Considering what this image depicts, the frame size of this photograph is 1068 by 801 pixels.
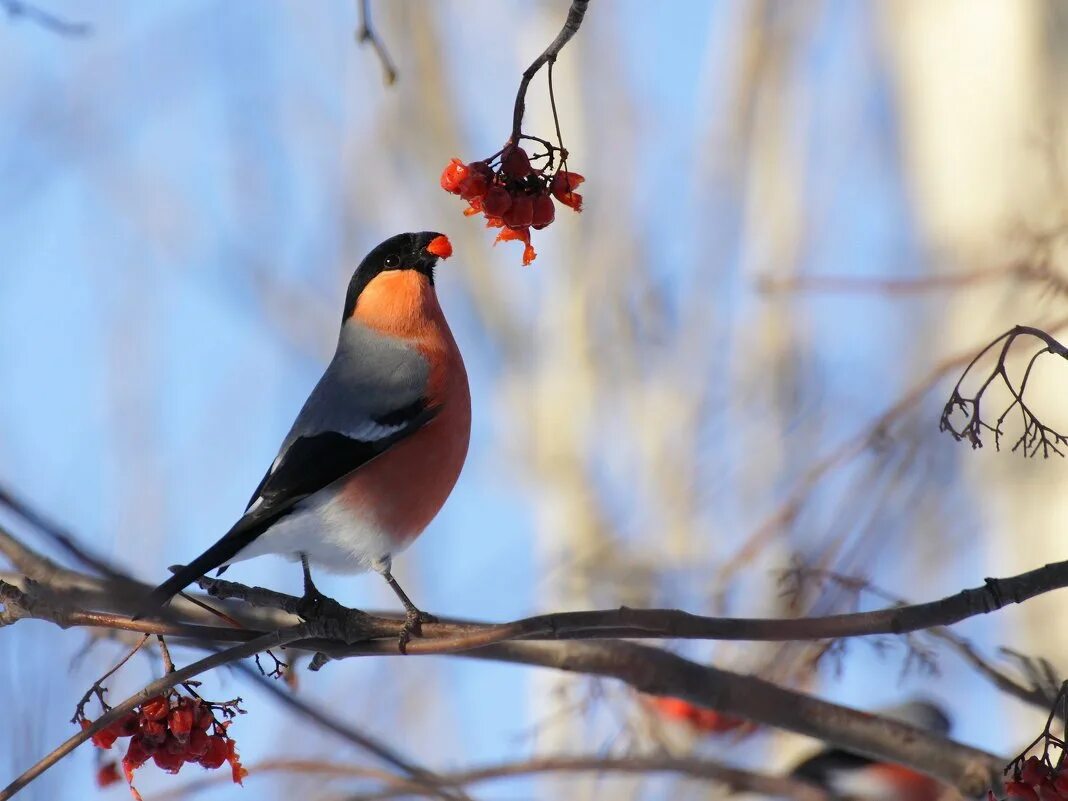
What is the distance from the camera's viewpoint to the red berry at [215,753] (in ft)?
5.79

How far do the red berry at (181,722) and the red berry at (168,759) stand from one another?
1.3 inches

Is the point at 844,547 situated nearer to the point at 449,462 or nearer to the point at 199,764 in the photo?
the point at 449,462

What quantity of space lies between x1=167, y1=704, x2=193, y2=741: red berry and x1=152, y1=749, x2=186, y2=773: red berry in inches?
1.3

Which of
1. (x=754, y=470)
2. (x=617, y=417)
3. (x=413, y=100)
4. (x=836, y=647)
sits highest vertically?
(x=413, y=100)

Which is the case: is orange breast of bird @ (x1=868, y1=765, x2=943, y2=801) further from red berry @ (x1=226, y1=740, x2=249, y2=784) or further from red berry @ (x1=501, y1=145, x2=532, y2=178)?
red berry @ (x1=501, y1=145, x2=532, y2=178)

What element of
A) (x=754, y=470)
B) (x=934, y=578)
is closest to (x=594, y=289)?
(x=754, y=470)

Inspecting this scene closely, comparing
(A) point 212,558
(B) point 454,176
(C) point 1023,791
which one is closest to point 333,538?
(A) point 212,558

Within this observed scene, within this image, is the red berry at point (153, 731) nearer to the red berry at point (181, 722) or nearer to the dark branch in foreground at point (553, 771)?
the red berry at point (181, 722)

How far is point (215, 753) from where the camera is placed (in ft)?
5.80

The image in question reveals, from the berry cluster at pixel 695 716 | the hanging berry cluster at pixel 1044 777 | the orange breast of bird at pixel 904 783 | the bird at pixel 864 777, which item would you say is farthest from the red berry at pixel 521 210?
the orange breast of bird at pixel 904 783

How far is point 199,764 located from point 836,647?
3.29ft

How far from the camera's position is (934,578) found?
3.84 m

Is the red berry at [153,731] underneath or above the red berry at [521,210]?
underneath

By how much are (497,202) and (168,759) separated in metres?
0.91
